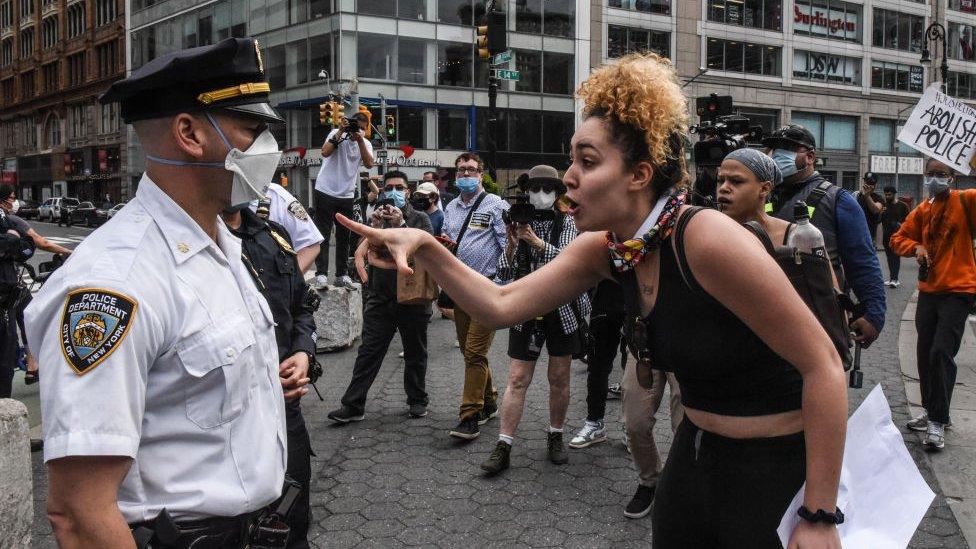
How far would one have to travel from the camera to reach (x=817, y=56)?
161 feet

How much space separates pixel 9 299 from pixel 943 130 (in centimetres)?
856

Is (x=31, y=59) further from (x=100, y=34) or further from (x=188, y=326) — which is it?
(x=188, y=326)

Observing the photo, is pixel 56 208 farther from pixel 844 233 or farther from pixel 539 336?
pixel 844 233

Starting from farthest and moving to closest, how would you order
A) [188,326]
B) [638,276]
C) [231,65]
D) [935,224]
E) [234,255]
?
[935,224] < [638,276] < [234,255] < [231,65] < [188,326]

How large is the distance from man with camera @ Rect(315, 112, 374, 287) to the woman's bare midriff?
24.2ft

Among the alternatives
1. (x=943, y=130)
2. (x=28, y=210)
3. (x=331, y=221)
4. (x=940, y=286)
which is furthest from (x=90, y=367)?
(x=28, y=210)

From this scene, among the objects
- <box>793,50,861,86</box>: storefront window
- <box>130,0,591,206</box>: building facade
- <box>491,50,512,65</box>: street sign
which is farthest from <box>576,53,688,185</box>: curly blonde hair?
<box>793,50,861,86</box>: storefront window

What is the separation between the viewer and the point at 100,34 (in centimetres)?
6197

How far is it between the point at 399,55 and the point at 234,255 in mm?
40127

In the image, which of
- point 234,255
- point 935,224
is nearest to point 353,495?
point 234,255

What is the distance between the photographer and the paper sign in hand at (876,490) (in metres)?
2.07

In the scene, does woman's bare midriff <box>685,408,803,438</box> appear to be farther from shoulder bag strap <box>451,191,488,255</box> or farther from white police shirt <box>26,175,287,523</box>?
shoulder bag strap <box>451,191,488,255</box>

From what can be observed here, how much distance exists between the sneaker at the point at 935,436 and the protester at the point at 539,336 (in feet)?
8.64

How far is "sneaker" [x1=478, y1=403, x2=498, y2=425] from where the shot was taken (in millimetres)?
6461
